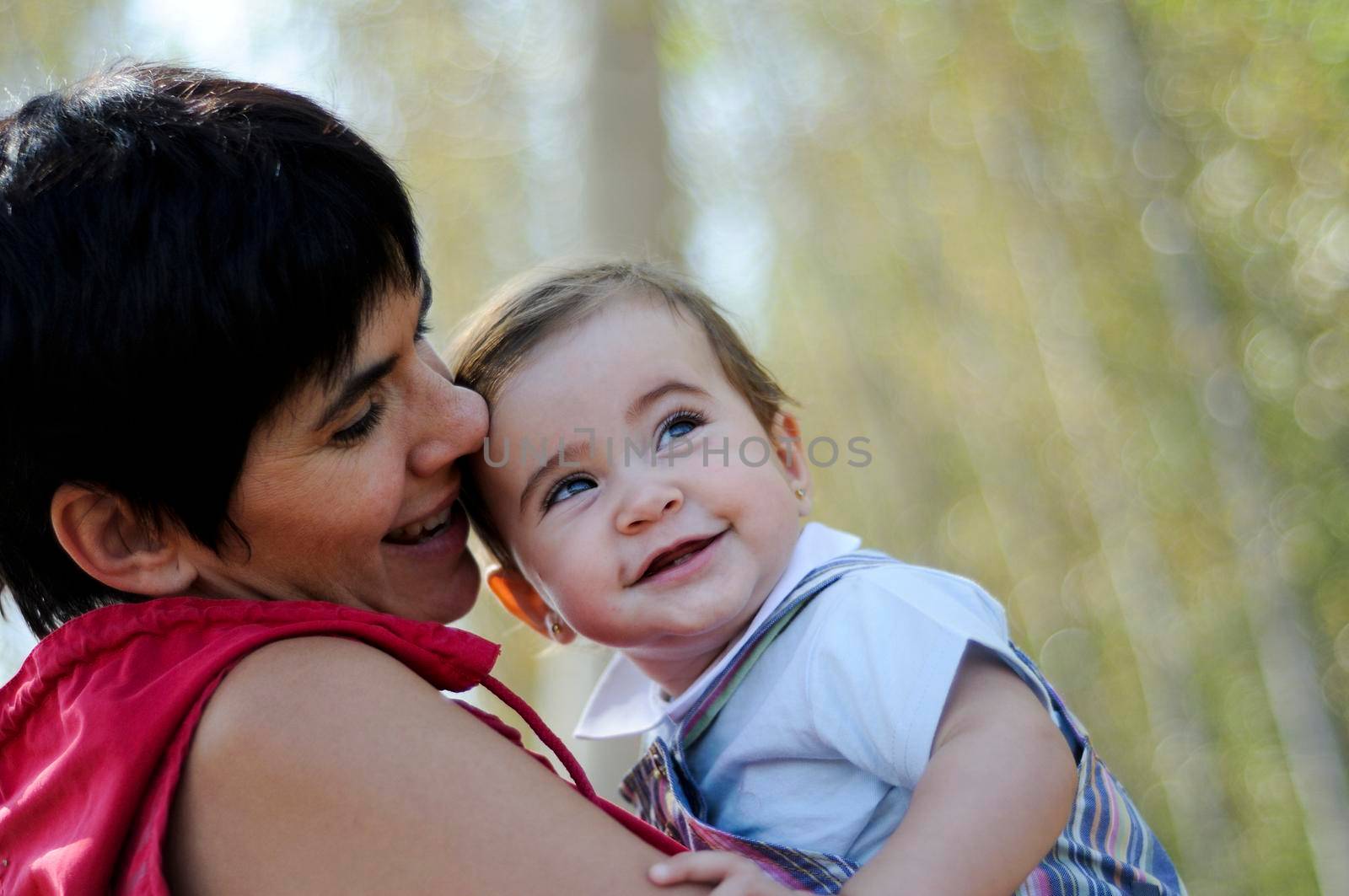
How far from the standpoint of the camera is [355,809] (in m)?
0.83

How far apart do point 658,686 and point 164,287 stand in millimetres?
808

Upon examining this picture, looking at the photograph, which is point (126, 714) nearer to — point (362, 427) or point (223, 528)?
point (223, 528)

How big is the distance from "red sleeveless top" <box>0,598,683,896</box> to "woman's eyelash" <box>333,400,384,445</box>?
145 millimetres

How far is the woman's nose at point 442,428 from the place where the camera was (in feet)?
3.65

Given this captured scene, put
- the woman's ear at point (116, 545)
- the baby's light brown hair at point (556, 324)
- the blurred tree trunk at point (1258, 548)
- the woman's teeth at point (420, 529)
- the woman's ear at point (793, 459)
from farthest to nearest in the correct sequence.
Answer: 1. the blurred tree trunk at point (1258, 548)
2. the woman's ear at point (793, 459)
3. the baby's light brown hair at point (556, 324)
4. the woman's teeth at point (420, 529)
5. the woman's ear at point (116, 545)

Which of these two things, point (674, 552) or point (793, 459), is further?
point (793, 459)

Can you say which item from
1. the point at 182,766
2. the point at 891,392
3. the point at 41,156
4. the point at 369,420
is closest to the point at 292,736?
the point at 182,766

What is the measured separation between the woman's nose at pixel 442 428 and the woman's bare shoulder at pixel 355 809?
0.29 meters

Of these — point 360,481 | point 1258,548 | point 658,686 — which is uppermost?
point 360,481

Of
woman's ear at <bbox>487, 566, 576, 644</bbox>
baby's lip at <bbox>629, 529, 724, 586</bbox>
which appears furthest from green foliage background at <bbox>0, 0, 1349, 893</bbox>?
baby's lip at <bbox>629, 529, 724, 586</bbox>

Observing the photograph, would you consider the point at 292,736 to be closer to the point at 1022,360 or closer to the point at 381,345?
the point at 381,345

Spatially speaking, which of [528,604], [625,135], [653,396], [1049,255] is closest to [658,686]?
[528,604]

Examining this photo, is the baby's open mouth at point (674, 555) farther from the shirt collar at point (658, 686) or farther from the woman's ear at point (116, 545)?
the woman's ear at point (116, 545)

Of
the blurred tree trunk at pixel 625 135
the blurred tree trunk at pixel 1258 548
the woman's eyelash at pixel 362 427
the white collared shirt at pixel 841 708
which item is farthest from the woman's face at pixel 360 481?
the blurred tree trunk at pixel 1258 548
